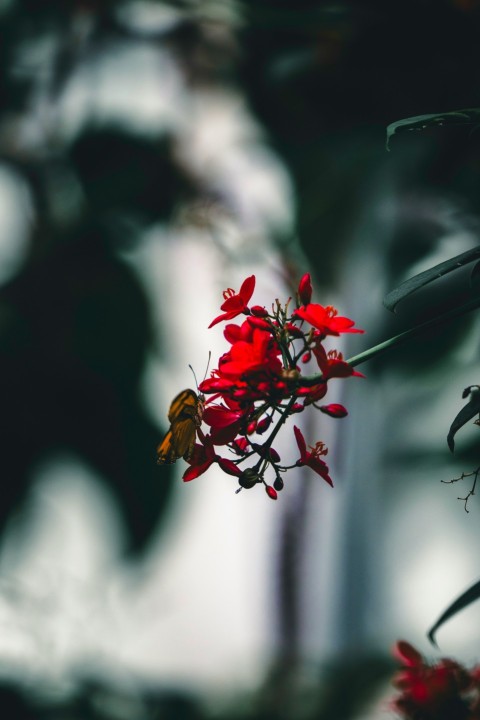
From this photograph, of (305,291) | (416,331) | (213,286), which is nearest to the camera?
(416,331)

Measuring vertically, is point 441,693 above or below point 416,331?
below

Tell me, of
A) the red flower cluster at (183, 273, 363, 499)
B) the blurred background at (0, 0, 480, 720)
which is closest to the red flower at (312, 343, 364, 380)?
the red flower cluster at (183, 273, 363, 499)

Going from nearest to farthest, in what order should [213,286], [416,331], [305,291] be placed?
[416,331] < [305,291] < [213,286]

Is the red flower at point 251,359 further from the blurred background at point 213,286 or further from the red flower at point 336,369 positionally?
the blurred background at point 213,286

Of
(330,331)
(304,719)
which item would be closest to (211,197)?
(304,719)

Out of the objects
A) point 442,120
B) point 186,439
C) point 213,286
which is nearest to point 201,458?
point 186,439

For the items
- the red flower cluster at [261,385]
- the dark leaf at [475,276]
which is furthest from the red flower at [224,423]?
the dark leaf at [475,276]

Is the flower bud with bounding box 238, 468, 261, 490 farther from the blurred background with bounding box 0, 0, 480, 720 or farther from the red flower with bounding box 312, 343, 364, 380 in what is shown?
the blurred background with bounding box 0, 0, 480, 720

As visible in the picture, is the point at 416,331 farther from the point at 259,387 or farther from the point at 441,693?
the point at 441,693
